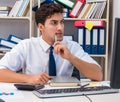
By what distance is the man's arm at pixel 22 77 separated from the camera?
1727mm

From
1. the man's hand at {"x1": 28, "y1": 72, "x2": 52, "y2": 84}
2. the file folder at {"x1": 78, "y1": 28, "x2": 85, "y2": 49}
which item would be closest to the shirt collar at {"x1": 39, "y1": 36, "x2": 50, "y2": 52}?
the man's hand at {"x1": 28, "y1": 72, "x2": 52, "y2": 84}

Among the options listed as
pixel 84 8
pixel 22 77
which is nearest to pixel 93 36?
pixel 84 8

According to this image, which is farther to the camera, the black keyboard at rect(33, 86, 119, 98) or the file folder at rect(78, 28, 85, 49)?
the file folder at rect(78, 28, 85, 49)

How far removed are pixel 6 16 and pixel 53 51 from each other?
1422mm

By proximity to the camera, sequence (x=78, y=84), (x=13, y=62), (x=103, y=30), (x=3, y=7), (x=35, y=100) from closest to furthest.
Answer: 1. (x=35, y=100)
2. (x=78, y=84)
3. (x=13, y=62)
4. (x=103, y=30)
5. (x=3, y=7)

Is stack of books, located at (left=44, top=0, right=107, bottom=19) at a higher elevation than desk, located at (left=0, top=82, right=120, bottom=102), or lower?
higher

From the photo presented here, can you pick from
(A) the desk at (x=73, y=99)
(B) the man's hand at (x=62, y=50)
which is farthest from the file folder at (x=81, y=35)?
(A) the desk at (x=73, y=99)

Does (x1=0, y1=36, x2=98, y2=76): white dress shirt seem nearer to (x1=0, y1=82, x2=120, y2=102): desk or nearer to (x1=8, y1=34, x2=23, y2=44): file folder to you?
(x1=0, y1=82, x2=120, y2=102): desk

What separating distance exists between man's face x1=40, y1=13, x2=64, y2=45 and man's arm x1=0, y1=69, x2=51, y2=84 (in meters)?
0.47

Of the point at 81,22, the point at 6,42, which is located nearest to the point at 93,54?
the point at 81,22

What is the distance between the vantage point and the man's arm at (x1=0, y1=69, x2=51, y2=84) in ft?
5.66

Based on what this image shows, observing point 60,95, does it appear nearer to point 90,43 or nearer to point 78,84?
point 78,84

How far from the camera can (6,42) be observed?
133 inches

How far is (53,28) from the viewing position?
2.20m
